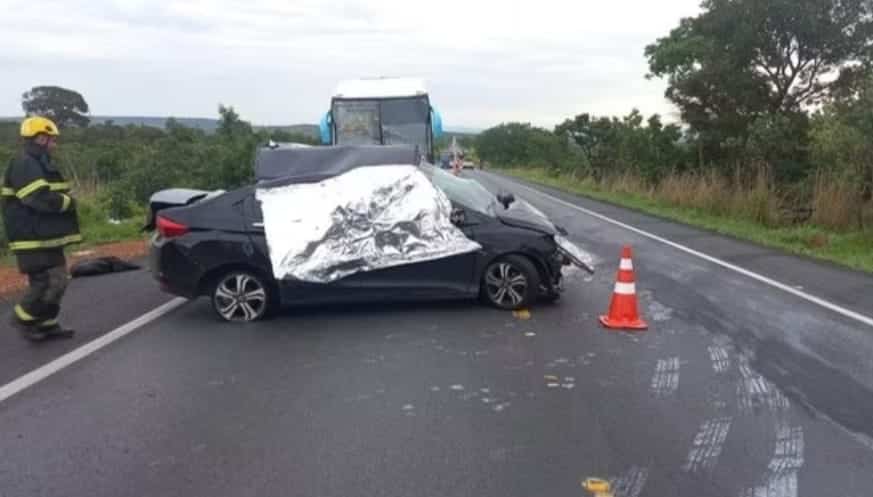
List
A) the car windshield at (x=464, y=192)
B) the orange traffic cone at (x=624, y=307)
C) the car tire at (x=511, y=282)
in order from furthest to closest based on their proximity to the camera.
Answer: the car windshield at (x=464, y=192)
the car tire at (x=511, y=282)
the orange traffic cone at (x=624, y=307)

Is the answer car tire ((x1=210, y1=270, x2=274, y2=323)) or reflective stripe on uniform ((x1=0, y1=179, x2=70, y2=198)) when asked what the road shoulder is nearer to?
car tire ((x1=210, y1=270, x2=274, y2=323))

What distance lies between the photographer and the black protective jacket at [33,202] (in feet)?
25.1

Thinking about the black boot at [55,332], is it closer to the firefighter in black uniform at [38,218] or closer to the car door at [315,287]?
the firefighter in black uniform at [38,218]

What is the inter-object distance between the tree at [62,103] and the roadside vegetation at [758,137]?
3296cm

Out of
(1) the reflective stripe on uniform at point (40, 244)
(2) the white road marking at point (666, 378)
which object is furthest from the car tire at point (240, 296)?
(2) the white road marking at point (666, 378)

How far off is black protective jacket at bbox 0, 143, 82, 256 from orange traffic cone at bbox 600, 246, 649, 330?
16.1ft

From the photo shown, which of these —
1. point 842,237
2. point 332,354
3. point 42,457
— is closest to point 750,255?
point 842,237

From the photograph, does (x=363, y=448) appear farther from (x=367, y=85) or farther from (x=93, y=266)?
(x=367, y=85)

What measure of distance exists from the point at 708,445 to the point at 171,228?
574 centimetres

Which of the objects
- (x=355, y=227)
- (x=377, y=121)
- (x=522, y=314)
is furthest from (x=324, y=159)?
(x=377, y=121)

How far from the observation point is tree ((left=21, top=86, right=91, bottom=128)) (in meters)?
59.2

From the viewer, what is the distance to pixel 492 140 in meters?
119

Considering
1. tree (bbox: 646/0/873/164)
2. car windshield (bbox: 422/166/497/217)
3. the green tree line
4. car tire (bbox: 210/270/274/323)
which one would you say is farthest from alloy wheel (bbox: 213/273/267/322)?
tree (bbox: 646/0/873/164)

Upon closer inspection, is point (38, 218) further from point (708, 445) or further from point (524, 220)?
point (708, 445)
